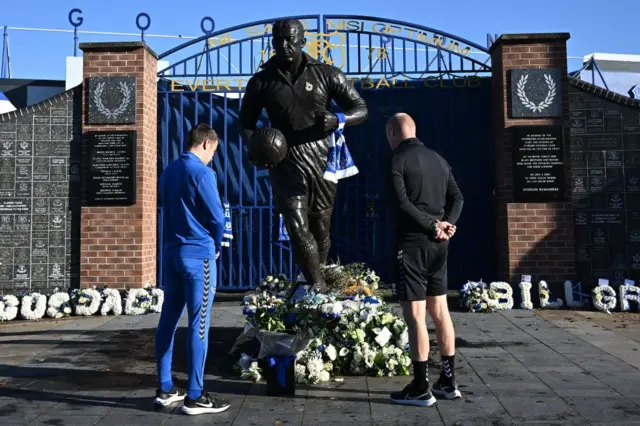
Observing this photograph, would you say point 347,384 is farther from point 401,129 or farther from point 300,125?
point 300,125

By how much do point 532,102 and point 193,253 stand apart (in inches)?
235

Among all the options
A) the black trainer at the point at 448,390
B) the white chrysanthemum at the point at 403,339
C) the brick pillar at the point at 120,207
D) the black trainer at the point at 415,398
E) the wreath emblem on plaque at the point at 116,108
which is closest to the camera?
the black trainer at the point at 415,398

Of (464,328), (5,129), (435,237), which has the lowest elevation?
(464,328)

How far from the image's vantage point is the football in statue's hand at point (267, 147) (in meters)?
4.05

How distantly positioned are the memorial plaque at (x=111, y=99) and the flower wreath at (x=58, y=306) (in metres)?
2.34

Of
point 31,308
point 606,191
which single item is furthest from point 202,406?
point 606,191

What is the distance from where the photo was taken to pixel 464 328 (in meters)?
6.13

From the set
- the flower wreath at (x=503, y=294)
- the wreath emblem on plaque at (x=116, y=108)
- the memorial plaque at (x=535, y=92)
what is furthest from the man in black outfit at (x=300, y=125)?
the wreath emblem on plaque at (x=116, y=108)

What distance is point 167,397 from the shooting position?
133 inches

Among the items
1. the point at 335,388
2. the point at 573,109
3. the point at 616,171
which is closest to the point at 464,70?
the point at 573,109

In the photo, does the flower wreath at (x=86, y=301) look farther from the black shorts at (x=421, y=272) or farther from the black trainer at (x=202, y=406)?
the black shorts at (x=421, y=272)

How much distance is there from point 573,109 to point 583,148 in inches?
21.0

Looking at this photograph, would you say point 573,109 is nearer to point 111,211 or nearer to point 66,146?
point 111,211

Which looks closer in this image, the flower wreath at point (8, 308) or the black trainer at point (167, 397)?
the black trainer at point (167, 397)
